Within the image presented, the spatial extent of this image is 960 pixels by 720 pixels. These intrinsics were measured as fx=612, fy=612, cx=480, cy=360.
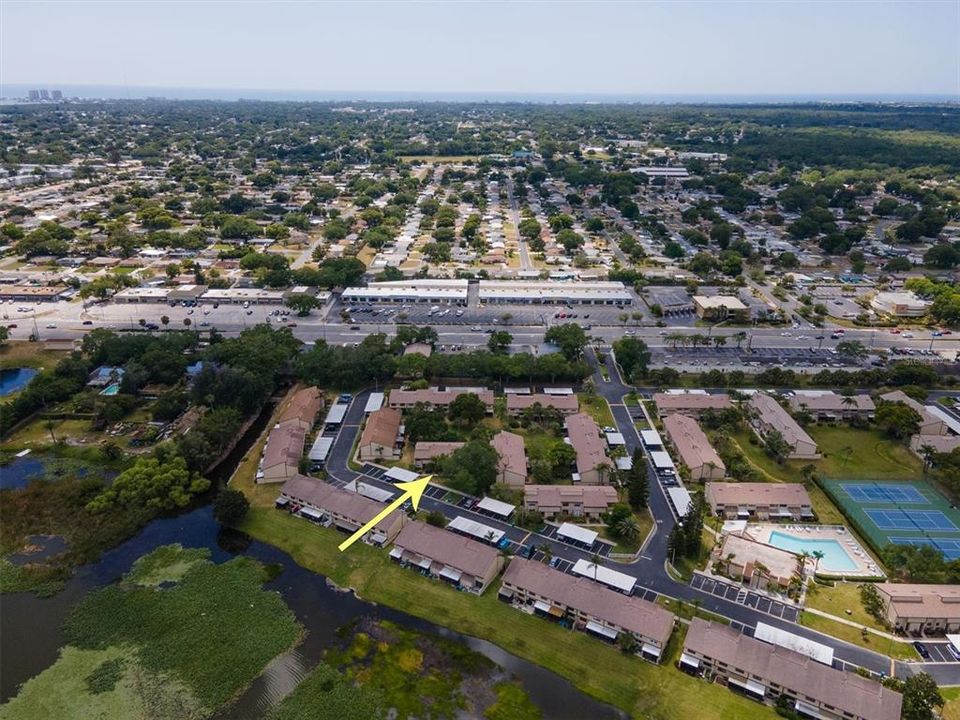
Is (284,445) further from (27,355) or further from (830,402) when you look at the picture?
(830,402)

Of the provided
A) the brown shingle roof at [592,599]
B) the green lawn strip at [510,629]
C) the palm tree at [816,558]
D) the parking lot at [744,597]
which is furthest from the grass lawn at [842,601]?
the brown shingle roof at [592,599]

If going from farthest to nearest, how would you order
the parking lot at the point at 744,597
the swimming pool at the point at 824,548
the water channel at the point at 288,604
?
the swimming pool at the point at 824,548 → the parking lot at the point at 744,597 → the water channel at the point at 288,604

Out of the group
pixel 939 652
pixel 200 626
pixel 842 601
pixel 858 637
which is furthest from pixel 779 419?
pixel 200 626

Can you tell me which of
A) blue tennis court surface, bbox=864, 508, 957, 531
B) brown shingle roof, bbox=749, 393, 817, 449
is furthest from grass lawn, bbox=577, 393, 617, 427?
blue tennis court surface, bbox=864, 508, 957, 531

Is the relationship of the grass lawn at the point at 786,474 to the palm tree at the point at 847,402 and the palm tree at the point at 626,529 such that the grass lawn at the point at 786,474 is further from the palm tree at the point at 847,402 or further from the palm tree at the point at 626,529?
the palm tree at the point at 626,529

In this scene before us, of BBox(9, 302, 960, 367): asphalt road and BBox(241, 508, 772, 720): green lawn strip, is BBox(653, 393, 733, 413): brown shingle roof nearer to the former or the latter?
BBox(9, 302, 960, 367): asphalt road

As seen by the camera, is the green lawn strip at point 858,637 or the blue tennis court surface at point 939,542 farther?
the blue tennis court surface at point 939,542

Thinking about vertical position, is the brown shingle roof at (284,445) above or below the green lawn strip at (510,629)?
above

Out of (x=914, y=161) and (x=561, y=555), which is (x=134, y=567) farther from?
(x=914, y=161)
